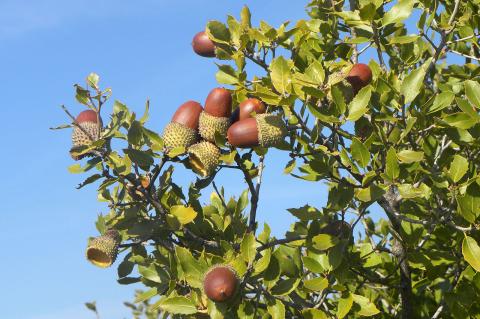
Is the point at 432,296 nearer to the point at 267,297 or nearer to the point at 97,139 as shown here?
the point at 267,297

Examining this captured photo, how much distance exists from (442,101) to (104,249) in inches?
84.4

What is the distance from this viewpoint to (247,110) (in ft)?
13.6

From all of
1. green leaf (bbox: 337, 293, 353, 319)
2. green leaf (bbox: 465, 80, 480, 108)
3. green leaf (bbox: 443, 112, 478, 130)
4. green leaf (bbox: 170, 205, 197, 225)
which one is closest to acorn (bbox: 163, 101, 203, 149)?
green leaf (bbox: 170, 205, 197, 225)

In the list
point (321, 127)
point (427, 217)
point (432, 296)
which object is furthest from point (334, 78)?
point (432, 296)

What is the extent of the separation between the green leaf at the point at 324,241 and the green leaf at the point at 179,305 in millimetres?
800

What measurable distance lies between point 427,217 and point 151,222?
2039mm

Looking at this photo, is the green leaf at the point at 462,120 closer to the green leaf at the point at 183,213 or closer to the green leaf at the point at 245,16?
the green leaf at the point at 245,16

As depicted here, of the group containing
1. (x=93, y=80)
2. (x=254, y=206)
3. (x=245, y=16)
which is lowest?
(x=254, y=206)

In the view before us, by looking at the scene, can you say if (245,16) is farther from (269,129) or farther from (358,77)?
(269,129)

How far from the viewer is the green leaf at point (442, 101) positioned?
434cm

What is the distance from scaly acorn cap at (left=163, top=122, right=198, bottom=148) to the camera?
4078 mm

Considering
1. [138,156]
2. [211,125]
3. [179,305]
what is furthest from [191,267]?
[211,125]

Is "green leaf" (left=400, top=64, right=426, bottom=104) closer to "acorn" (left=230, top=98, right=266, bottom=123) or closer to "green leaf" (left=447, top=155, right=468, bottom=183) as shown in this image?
"green leaf" (left=447, top=155, right=468, bottom=183)

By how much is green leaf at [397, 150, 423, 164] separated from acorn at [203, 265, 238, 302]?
112cm
